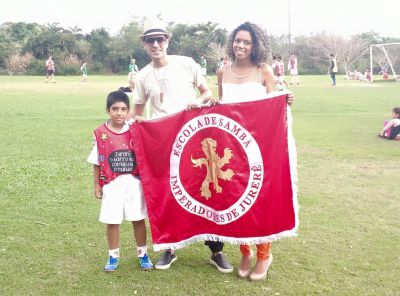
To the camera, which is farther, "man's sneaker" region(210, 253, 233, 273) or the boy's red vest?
"man's sneaker" region(210, 253, 233, 273)

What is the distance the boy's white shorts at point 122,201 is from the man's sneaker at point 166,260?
403 mm

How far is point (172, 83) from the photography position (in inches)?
163

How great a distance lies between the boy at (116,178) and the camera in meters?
3.96

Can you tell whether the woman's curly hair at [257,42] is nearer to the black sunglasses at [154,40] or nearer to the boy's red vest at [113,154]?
the black sunglasses at [154,40]

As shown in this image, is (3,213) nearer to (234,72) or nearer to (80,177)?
(80,177)

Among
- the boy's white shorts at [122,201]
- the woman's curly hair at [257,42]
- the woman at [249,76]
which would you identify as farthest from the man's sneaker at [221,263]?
the woman's curly hair at [257,42]

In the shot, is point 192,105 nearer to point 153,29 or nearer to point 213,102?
point 213,102

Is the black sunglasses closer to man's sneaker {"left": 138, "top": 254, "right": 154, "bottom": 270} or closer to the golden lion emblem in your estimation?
the golden lion emblem

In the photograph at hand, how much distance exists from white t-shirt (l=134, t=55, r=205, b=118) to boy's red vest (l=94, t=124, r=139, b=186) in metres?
0.40

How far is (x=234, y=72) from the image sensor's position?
4055mm

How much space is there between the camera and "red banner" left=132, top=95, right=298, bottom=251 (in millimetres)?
3848

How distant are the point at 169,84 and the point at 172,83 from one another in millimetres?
27

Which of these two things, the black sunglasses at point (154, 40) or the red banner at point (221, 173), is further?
the black sunglasses at point (154, 40)

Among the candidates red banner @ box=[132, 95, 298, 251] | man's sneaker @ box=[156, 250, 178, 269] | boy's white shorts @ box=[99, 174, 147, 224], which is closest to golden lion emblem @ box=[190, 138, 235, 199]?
red banner @ box=[132, 95, 298, 251]
